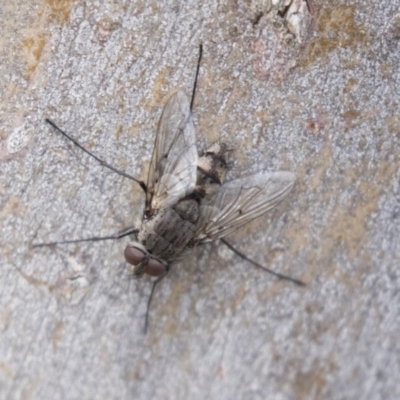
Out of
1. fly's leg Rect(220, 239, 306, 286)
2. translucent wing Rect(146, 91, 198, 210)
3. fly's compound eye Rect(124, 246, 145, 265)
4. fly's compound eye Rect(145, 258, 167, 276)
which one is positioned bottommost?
fly's leg Rect(220, 239, 306, 286)

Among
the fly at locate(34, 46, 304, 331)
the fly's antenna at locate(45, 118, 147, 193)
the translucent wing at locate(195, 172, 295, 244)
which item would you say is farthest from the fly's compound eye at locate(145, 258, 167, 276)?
the fly's antenna at locate(45, 118, 147, 193)

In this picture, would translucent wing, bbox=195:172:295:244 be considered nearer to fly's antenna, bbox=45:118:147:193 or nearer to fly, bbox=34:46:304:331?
fly, bbox=34:46:304:331

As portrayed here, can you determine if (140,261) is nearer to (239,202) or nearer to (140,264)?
(140,264)

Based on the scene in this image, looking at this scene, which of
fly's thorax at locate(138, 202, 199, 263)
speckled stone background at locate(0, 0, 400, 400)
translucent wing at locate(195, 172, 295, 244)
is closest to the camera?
speckled stone background at locate(0, 0, 400, 400)

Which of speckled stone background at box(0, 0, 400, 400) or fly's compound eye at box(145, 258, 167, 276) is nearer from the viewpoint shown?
speckled stone background at box(0, 0, 400, 400)

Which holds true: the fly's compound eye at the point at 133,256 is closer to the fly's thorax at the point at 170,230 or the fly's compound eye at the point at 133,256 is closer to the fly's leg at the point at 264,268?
the fly's thorax at the point at 170,230

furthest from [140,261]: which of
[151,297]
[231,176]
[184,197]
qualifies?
[231,176]

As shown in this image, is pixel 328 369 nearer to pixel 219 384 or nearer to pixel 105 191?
pixel 219 384

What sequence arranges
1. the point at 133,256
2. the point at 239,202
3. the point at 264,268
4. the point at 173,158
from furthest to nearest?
the point at 173,158 → the point at 239,202 → the point at 133,256 → the point at 264,268
